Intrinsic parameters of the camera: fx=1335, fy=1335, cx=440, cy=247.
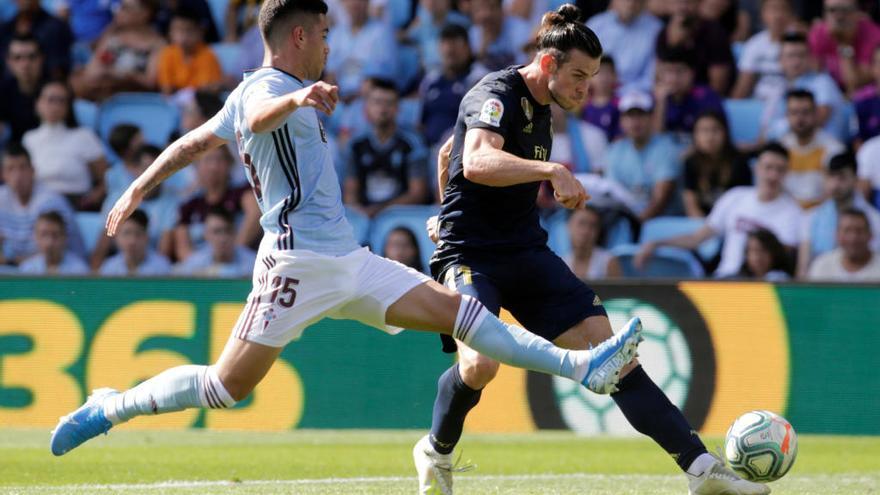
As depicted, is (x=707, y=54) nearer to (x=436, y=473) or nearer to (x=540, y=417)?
(x=540, y=417)

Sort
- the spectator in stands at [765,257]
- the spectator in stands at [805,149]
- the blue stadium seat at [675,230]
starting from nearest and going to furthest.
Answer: the spectator in stands at [765,257] → the blue stadium seat at [675,230] → the spectator in stands at [805,149]

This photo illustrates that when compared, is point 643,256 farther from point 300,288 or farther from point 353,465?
point 300,288

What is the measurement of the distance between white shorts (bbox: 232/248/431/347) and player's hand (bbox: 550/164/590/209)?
2.40 ft

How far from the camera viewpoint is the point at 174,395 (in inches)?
220

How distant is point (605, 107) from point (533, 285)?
7.85 meters

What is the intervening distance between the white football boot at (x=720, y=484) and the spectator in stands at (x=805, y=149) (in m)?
7.50

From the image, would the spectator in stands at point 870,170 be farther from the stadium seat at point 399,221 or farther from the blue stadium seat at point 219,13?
the blue stadium seat at point 219,13

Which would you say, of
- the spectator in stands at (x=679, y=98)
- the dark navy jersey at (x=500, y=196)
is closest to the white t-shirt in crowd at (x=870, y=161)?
the spectator in stands at (x=679, y=98)

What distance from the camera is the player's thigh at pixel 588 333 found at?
6.21 m

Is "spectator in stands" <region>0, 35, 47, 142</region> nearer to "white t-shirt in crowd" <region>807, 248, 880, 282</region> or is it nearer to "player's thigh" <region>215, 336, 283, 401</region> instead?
"white t-shirt in crowd" <region>807, 248, 880, 282</region>

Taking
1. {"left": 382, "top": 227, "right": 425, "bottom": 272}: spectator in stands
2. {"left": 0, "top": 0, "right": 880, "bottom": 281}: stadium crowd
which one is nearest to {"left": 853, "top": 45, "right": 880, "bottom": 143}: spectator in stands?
{"left": 0, "top": 0, "right": 880, "bottom": 281}: stadium crowd

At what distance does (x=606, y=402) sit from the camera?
10.7 m

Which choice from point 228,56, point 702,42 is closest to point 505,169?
point 702,42

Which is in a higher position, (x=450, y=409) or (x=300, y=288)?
(x=300, y=288)
